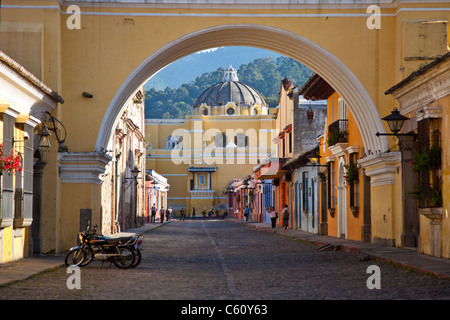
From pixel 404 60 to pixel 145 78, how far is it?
20.9ft

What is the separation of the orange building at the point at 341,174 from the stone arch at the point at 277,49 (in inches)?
126

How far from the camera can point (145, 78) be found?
19562mm

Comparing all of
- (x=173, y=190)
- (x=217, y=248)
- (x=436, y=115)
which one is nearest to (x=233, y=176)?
(x=173, y=190)

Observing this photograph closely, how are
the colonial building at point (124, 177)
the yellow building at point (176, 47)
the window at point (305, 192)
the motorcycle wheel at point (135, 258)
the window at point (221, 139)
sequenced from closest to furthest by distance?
the motorcycle wheel at point (135, 258) → the yellow building at point (176, 47) → the colonial building at point (124, 177) → the window at point (305, 192) → the window at point (221, 139)

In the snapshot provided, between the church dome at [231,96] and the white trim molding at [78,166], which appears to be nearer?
the white trim molding at [78,166]

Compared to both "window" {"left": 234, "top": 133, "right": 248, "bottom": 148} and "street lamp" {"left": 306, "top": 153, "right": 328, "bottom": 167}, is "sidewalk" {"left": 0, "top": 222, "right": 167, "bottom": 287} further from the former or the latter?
"window" {"left": 234, "top": 133, "right": 248, "bottom": 148}

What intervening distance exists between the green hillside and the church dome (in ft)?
143

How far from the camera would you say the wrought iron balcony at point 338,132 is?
24422mm

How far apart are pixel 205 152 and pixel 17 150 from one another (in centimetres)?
6884

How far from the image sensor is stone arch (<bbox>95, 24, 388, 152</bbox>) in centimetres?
1848

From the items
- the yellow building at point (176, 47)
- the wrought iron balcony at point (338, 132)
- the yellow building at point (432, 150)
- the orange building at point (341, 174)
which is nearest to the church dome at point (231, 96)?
the orange building at point (341, 174)

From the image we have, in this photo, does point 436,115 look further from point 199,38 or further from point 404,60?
point 199,38

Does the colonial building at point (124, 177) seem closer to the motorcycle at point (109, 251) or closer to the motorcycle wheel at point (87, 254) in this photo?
the motorcycle wheel at point (87, 254)

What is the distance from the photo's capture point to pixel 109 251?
13828 mm
